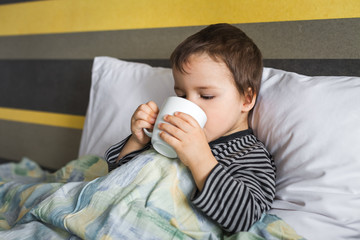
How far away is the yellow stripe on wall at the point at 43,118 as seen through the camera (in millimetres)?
1631

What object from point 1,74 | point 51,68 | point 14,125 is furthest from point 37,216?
point 1,74

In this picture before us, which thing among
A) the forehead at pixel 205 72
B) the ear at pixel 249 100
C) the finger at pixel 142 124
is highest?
the forehead at pixel 205 72

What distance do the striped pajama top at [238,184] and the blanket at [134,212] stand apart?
0.03 m

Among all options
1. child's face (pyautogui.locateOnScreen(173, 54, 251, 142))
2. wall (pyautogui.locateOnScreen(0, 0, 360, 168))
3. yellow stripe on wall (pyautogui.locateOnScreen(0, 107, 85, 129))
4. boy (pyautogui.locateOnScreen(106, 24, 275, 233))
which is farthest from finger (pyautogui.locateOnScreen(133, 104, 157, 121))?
yellow stripe on wall (pyautogui.locateOnScreen(0, 107, 85, 129))

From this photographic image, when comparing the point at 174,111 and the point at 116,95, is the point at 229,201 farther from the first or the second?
the point at 116,95

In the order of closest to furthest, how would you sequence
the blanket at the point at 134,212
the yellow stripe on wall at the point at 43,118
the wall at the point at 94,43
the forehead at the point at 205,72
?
1. the blanket at the point at 134,212
2. the forehead at the point at 205,72
3. the wall at the point at 94,43
4. the yellow stripe on wall at the point at 43,118

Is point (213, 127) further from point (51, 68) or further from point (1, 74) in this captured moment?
point (1, 74)

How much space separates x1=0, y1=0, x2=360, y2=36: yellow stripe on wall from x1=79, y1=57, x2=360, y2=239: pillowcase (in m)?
0.25

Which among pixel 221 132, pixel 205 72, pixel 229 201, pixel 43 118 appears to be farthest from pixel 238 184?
pixel 43 118

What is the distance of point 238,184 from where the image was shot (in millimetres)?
738

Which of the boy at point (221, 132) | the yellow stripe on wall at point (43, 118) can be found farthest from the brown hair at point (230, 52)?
the yellow stripe on wall at point (43, 118)

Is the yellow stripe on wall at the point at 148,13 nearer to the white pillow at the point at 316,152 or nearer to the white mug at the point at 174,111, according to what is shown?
the white pillow at the point at 316,152

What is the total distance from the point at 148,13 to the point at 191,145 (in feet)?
2.74

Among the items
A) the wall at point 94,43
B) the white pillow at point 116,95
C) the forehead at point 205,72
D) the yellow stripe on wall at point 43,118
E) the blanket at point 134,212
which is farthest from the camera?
the yellow stripe on wall at point 43,118
